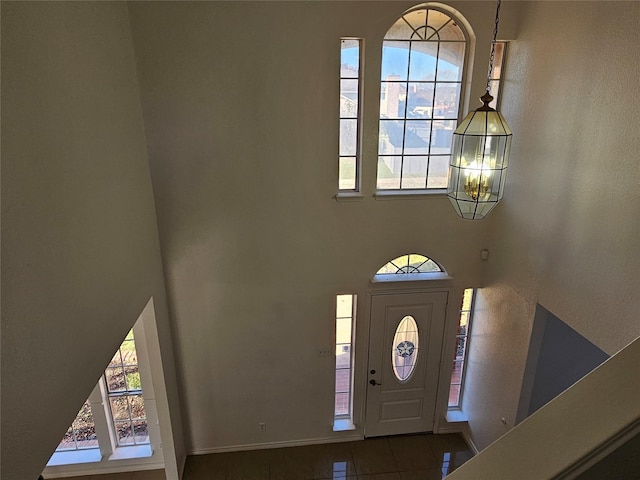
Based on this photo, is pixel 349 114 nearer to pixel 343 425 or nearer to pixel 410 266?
pixel 410 266

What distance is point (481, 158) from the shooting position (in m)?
2.99

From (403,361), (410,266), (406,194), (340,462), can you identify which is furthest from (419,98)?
(340,462)

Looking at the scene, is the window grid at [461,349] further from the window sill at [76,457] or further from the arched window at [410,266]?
the window sill at [76,457]

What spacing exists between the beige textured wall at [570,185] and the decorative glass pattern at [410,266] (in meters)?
0.66

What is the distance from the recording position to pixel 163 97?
13.0 feet

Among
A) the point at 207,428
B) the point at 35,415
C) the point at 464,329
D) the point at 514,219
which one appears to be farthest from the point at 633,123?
the point at 207,428

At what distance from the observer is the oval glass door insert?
17.1 ft

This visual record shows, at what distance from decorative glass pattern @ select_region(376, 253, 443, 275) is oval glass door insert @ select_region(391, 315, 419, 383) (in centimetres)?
56

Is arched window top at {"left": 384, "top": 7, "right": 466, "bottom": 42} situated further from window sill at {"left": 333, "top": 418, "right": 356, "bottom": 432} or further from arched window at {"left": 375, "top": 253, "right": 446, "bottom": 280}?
window sill at {"left": 333, "top": 418, "right": 356, "bottom": 432}

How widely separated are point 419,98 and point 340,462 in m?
4.12

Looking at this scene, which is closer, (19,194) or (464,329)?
(19,194)

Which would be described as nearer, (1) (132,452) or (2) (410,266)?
(2) (410,266)

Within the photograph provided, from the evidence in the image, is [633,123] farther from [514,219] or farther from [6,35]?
[6,35]

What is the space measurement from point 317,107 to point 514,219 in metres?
2.15
